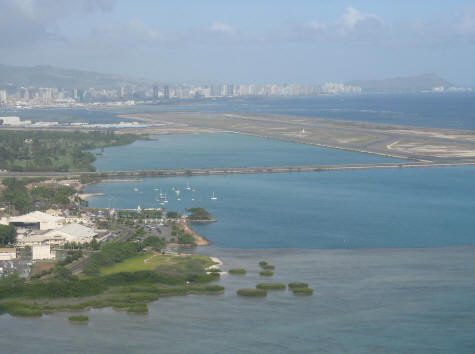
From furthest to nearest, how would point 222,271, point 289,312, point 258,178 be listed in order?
point 258,178
point 222,271
point 289,312

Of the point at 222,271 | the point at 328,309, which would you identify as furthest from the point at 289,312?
the point at 222,271

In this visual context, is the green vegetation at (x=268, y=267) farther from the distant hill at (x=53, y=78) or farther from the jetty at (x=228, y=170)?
the distant hill at (x=53, y=78)

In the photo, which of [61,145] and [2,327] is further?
[61,145]

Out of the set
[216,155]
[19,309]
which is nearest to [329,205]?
[19,309]

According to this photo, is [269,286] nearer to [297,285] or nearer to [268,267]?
[297,285]

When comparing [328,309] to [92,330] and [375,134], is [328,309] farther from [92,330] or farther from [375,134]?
[375,134]

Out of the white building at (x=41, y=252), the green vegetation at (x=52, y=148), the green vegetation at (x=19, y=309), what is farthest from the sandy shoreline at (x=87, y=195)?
the green vegetation at (x=19, y=309)

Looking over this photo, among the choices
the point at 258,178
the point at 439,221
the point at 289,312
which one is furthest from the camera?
the point at 258,178
